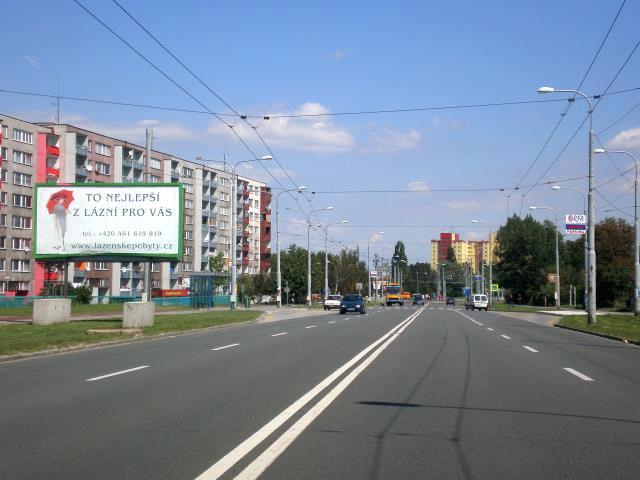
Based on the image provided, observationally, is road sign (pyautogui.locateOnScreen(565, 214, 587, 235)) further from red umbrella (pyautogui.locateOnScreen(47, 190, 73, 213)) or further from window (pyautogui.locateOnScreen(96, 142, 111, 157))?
window (pyautogui.locateOnScreen(96, 142, 111, 157))

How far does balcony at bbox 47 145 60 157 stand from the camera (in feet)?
251

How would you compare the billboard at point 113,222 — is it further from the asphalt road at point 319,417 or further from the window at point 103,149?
the window at point 103,149

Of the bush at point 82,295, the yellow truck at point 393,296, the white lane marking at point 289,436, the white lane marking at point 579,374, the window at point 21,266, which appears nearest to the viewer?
the white lane marking at point 289,436

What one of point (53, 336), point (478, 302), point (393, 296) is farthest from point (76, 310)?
point (393, 296)

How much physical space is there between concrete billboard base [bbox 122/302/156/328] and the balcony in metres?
51.9

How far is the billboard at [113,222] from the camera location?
35.4 m

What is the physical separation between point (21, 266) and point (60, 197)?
133ft

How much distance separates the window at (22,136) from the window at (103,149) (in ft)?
32.9

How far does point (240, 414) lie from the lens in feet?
31.1

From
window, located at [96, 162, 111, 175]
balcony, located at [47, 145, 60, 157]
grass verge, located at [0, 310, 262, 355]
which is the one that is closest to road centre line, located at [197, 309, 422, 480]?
grass verge, located at [0, 310, 262, 355]

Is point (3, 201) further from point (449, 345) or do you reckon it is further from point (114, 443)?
point (114, 443)

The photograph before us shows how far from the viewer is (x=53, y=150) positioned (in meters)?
76.9

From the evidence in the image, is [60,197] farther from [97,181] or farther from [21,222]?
[97,181]

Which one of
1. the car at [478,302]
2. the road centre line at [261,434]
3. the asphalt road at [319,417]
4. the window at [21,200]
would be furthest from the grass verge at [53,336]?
the car at [478,302]
